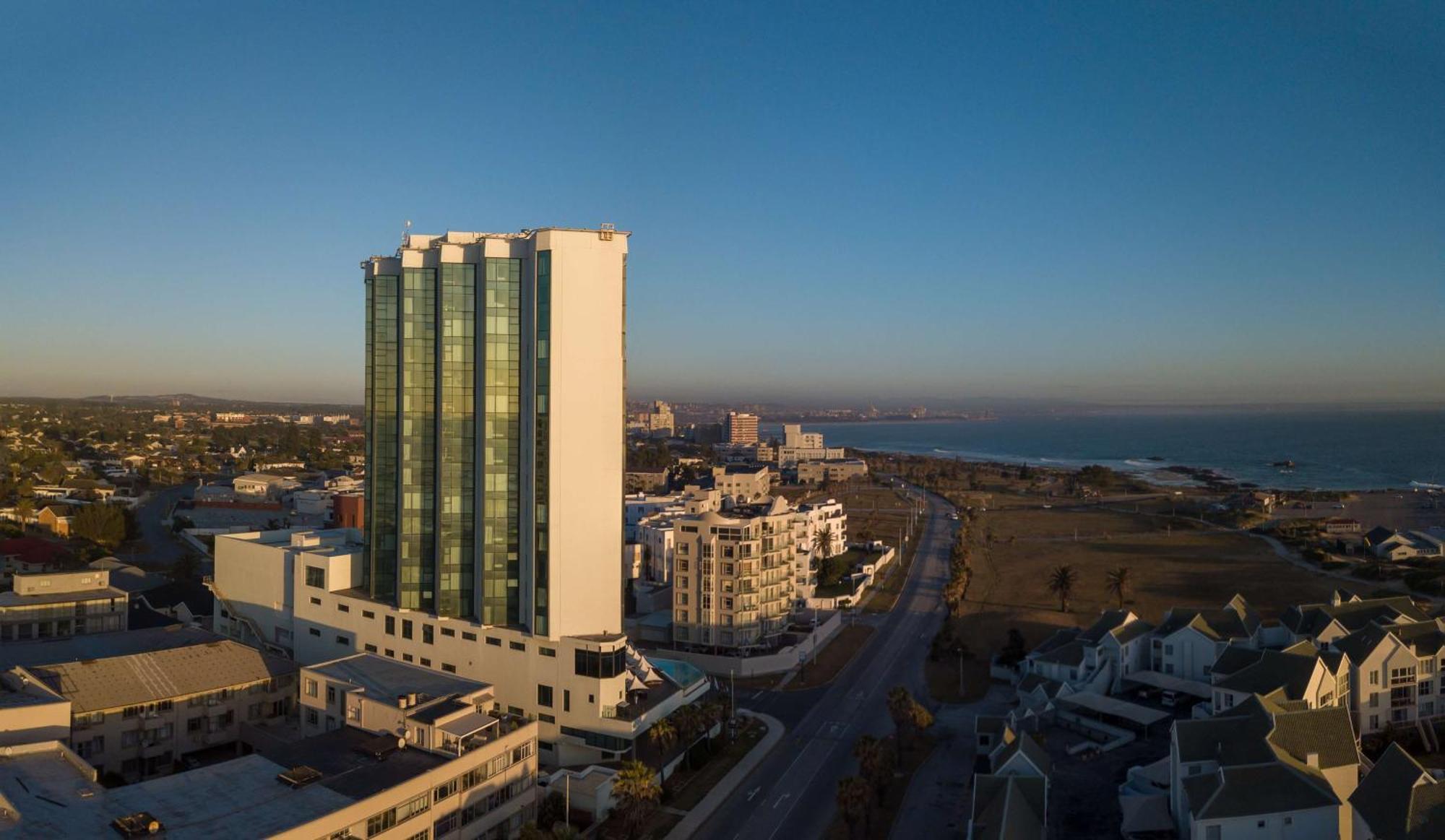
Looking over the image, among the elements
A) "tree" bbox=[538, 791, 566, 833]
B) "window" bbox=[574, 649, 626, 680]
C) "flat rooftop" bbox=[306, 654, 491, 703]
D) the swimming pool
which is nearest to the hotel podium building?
"window" bbox=[574, 649, 626, 680]

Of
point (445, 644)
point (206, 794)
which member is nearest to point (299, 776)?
point (206, 794)

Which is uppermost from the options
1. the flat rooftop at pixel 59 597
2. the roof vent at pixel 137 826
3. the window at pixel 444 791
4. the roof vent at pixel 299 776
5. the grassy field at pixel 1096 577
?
the roof vent at pixel 137 826

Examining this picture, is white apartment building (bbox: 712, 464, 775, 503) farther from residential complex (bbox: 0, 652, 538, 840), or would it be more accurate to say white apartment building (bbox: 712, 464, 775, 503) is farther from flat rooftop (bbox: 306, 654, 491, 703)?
residential complex (bbox: 0, 652, 538, 840)

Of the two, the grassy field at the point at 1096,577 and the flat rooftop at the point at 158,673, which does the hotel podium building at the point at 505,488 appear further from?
the grassy field at the point at 1096,577

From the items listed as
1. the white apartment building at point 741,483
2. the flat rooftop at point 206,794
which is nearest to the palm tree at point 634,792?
the flat rooftop at point 206,794

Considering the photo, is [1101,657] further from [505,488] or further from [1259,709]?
[505,488]

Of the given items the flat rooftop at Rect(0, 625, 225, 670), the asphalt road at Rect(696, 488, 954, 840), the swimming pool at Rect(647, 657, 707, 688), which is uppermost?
the flat rooftop at Rect(0, 625, 225, 670)
